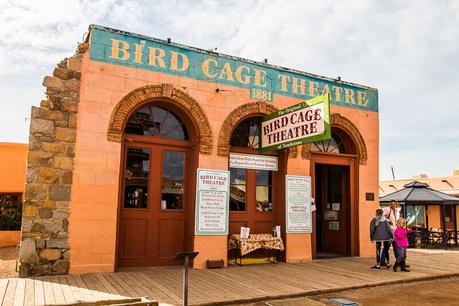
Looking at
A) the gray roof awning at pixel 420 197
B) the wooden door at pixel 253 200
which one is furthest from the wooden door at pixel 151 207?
the gray roof awning at pixel 420 197

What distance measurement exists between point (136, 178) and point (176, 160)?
101 cm

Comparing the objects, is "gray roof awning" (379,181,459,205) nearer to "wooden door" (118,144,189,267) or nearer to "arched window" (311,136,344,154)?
"arched window" (311,136,344,154)

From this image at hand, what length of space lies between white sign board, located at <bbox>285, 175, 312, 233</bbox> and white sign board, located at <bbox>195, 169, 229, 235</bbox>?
1758mm

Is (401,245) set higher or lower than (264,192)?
lower

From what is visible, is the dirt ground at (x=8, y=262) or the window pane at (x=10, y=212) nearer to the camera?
Answer: the dirt ground at (x=8, y=262)

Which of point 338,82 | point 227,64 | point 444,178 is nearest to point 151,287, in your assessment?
point 227,64

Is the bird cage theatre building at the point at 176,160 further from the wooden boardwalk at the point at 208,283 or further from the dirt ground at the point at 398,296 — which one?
the dirt ground at the point at 398,296

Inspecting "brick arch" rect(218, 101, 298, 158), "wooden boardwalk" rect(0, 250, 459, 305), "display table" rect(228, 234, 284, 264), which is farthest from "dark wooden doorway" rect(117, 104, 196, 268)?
"display table" rect(228, 234, 284, 264)

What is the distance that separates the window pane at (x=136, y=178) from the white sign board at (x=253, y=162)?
2.06 m

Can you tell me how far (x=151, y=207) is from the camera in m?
8.41

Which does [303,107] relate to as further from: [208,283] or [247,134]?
[208,283]

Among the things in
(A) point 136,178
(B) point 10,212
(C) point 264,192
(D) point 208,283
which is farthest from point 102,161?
(B) point 10,212

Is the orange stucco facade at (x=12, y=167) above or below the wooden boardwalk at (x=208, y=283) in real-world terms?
above

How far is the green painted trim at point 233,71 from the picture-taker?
26.5 feet
